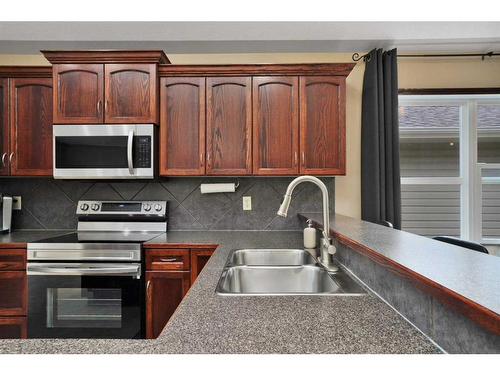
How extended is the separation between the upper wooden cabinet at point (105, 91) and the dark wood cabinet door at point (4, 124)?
0.43 metres

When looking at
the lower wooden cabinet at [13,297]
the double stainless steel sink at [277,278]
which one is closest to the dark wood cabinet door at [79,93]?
the lower wooden cabinet at [13,297]

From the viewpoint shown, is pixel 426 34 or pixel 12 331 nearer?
pixel 12 331

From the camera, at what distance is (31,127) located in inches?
100

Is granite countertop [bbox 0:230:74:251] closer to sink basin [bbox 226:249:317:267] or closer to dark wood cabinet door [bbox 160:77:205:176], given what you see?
dark wood cabinet door [bbox 160:77:205:176]

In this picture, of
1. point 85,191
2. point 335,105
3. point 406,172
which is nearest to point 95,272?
point 85,191

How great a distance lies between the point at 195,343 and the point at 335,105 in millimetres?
2160

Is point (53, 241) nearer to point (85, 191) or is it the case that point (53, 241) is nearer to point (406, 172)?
point (85, 191)

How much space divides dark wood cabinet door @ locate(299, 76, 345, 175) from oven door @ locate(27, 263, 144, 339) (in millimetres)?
1472

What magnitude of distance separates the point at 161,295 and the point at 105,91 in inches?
59.9

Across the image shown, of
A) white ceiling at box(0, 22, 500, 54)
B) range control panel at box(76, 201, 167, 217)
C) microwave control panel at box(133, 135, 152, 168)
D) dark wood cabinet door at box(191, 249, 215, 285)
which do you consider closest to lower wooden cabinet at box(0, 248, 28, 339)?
range control panel at box(76, 201, 167, 217)

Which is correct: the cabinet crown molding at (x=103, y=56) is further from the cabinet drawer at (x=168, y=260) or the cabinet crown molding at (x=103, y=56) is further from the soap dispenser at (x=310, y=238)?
the soap dispenser at (x=310, y=238)

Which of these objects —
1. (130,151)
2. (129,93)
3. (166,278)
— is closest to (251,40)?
(129,93)

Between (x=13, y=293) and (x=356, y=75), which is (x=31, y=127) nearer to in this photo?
(x=13, y=293)

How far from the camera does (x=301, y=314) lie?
887 millimetres
